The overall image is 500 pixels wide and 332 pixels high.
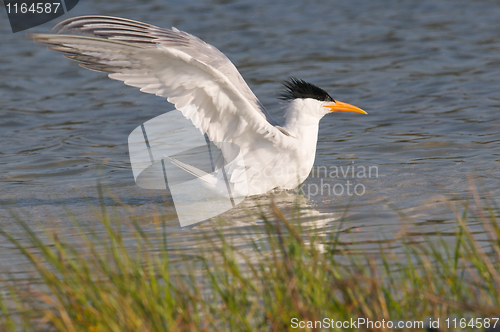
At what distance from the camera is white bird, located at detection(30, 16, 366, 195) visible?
4.64 meters

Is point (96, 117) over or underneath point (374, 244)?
over

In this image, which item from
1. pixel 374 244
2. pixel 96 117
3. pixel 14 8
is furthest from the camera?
pixel 14 8

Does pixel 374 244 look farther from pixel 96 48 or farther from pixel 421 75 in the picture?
pixel 421 75

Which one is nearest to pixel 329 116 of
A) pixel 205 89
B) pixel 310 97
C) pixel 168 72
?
pixel 310 97

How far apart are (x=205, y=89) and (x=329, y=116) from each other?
4255mm

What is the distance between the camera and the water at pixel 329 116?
18.0ft

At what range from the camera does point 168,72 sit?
4832mm

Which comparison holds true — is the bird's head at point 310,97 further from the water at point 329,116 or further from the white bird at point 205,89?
the water at point 329,116

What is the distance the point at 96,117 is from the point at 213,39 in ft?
13.2

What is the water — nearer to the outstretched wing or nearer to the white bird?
the white bird

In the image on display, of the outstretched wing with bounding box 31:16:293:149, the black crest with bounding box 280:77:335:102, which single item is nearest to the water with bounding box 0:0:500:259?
the outstretched wing with bounding box 31:16:293:149

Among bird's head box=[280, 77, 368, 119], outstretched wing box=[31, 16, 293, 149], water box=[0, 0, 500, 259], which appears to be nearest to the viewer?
outstretched wing box=[31, 16, 293, 149]

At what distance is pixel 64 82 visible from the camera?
10914 mm

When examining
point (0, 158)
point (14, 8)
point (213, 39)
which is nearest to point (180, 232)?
point (0, 158)
